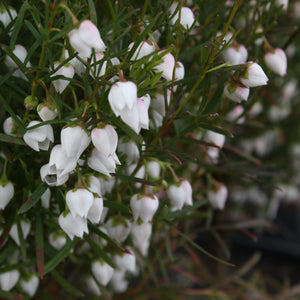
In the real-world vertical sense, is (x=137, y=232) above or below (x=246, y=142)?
above

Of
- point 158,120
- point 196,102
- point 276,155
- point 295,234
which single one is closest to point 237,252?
point 295,234

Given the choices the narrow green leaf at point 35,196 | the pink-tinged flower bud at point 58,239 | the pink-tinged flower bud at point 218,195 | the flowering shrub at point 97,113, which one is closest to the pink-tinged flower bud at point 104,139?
the flowering shrub at point 97,113

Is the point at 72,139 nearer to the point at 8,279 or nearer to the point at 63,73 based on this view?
the point at 63,73

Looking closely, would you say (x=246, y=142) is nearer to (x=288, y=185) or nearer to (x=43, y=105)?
(x=288, y=185)

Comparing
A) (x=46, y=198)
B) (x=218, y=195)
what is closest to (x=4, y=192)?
(x=46, y=198)

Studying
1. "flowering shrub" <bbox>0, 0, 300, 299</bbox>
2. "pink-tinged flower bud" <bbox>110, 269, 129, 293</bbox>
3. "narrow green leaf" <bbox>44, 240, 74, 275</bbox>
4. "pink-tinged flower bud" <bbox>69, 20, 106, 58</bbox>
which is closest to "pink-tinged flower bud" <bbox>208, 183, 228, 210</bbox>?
"flowering shrub" <bbox>0, 0, 300, 299</bbox>

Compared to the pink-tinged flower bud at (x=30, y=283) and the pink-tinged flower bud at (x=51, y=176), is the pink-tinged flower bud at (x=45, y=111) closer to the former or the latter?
the pink-tinged flower bud at (x=51, y=176)
